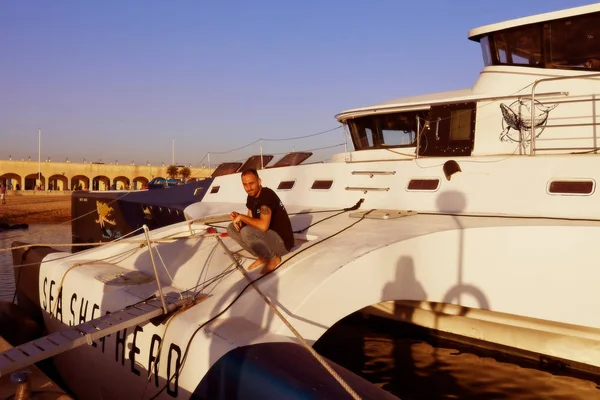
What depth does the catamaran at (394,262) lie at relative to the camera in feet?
15.7

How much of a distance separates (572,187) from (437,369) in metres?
2.94

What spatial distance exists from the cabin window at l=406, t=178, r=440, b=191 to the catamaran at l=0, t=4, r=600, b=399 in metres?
0.03

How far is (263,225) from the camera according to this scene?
17.8 feet

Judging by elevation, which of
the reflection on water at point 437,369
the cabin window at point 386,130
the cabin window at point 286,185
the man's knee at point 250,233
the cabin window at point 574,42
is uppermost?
the cabin window at point 574,42

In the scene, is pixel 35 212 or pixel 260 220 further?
pixel 35 212

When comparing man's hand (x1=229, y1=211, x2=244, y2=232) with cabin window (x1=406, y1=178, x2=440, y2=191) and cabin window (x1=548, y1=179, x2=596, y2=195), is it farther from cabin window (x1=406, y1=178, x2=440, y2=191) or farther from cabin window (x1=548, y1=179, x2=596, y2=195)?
cabin window (x1=548, y1=179, x2=596, y2=195)

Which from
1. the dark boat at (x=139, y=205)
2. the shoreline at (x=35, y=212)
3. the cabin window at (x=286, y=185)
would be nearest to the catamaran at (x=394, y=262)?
the cabin window at (x=286, y=185)

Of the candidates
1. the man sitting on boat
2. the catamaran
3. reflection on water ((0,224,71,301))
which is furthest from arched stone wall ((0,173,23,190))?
the man sitting on boat

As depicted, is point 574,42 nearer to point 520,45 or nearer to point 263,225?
point 520,45

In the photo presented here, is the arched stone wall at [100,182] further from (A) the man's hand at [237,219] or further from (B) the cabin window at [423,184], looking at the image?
(A) the man's hand at [237,219]

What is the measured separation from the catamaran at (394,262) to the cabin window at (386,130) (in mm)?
31

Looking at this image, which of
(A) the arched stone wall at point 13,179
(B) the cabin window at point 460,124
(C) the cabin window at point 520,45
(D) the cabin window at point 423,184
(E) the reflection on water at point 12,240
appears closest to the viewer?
(D) the cabin window at point 423,184

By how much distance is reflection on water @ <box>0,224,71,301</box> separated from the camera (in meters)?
13.6

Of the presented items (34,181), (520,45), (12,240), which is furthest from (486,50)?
(34,181)
